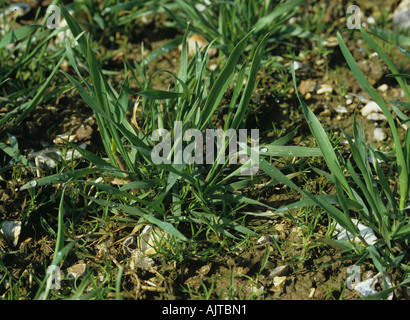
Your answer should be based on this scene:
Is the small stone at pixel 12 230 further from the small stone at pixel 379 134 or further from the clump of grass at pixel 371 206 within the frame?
the small stone at pixel 379 134

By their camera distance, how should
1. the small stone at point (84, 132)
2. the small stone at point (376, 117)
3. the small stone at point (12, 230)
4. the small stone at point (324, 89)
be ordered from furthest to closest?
the small stone at point (324, 89)
the small stone at point (376, 117)
the small stone at point (84, 132)
the small stone at point (12, 230)

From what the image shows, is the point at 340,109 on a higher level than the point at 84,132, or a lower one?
higher

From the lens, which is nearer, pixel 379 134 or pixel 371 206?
pixel 371 206

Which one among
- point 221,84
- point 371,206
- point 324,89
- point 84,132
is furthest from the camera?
point 324,89

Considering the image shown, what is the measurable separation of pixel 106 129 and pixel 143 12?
0.90m

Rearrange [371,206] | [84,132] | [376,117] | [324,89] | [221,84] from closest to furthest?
[371,206]
[221,84]
[84,132]
[376,117]
[324,89]

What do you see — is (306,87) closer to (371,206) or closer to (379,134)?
(379,134)

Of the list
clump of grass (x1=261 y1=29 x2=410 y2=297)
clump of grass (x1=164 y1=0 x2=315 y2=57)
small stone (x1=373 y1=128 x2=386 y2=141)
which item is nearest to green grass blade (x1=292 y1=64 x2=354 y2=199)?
clump of grass (x1=261 y1=29 x2=410 y2=297)

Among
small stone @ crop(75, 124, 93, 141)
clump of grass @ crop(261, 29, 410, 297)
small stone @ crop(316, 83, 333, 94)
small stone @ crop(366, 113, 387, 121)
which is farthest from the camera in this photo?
small stone @ crop(316, 83, 333, 94)

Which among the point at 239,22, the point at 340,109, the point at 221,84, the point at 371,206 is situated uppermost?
the point at 239,22

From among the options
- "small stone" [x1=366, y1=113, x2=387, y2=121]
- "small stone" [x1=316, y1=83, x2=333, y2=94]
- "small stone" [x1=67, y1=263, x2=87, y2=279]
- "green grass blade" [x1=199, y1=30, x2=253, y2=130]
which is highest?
"small stone" [x1=316, y1=83, x2=333, y2=94]

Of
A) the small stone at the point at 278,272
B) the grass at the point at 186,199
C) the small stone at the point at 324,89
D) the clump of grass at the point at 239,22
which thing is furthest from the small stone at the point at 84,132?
the small stone at the point at 324,89

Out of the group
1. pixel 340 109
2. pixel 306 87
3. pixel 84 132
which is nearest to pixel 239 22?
pixel 306 87

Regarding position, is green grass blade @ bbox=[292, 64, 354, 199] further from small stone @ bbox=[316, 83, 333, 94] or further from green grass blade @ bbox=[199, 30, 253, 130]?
small stone @ bbox=[316, 83, 333, 94]
